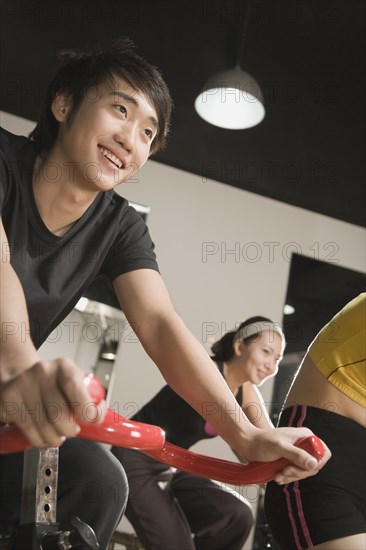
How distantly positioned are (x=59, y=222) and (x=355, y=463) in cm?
80

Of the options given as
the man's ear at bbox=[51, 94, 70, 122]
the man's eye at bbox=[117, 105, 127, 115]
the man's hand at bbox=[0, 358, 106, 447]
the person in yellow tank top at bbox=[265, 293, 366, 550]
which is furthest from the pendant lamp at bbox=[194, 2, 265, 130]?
the man's hand at bbox=[0, 358, 106, 447]

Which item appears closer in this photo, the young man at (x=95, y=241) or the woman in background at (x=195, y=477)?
the young man at (x=95, y=241)

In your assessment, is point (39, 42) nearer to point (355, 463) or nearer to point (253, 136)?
point (253, 136)

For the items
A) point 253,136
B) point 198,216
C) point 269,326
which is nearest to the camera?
point 269,326

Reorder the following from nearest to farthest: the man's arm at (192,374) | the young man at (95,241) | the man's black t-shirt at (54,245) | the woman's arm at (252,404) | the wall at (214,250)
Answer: the man's arm at (192,374) < the young man at (95,241) < the man's black t-shirt at (54,245) < the woman's arm at (252,404) < the wall at (214,250)

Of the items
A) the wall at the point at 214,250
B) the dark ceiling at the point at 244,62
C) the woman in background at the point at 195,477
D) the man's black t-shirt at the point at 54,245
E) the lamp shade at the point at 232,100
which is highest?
the dark ceiling at the point at 244,62

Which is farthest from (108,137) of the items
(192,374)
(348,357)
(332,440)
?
(332,440)

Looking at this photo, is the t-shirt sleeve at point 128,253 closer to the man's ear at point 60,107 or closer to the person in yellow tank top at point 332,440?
the man's ear at point 60,107

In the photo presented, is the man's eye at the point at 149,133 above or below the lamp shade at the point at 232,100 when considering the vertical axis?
below

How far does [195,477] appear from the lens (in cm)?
331

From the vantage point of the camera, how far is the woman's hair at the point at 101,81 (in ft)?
5.02

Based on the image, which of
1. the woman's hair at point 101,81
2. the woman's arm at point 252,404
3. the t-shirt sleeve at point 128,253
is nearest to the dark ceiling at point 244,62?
the woman's arm at point 252,404

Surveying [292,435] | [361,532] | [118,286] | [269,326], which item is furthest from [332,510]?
[269,326]

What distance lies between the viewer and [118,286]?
1.51 metres
